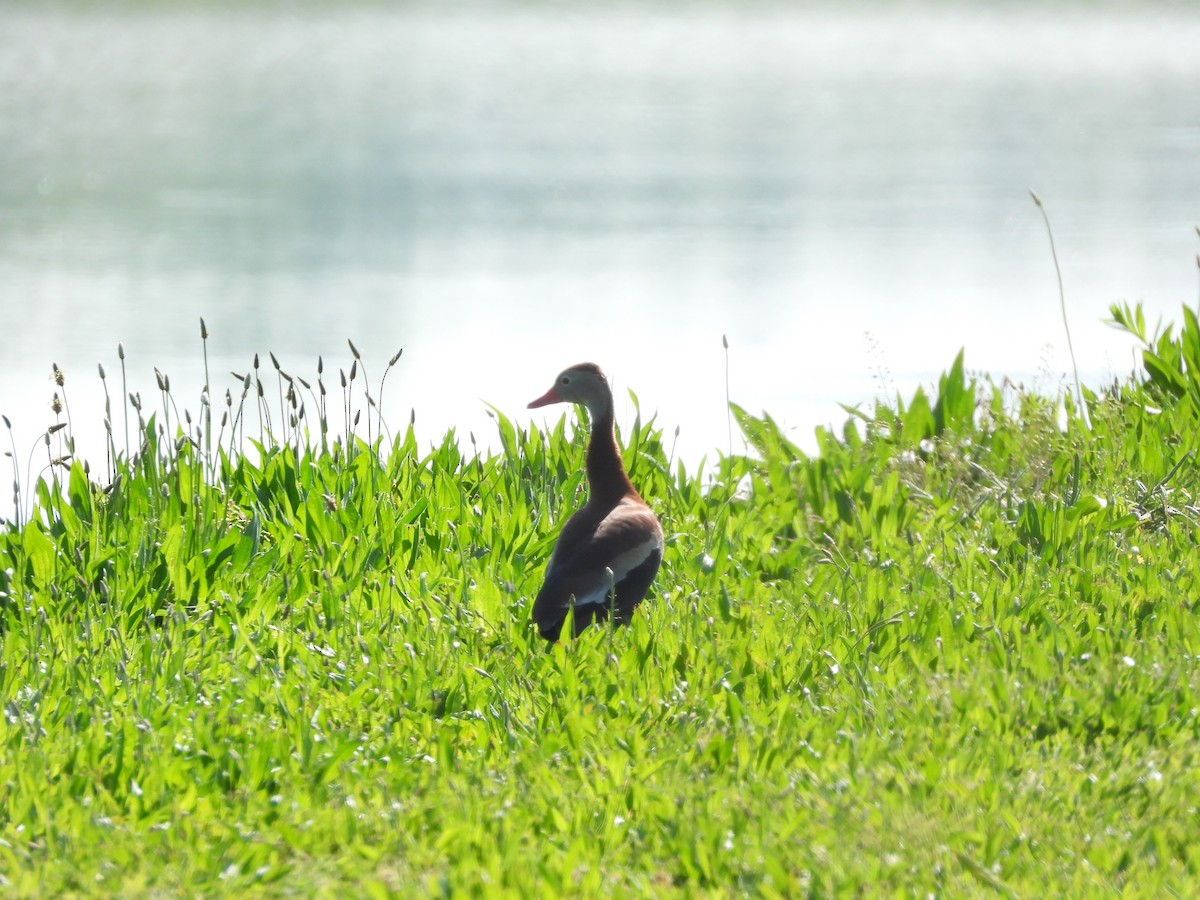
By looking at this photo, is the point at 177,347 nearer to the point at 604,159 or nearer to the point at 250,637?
the point at 250,637

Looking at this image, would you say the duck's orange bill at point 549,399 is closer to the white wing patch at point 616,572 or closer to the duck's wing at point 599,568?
the duck's wing at point 599,568

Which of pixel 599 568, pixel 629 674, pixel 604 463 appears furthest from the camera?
pixel 604 463

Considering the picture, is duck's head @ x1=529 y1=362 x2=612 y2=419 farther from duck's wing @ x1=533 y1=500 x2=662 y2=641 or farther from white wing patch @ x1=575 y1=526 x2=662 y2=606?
white wing patch @ x1=575 y1=526 x2=662 y2=606

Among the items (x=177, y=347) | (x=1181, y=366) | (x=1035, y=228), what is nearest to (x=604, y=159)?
(x=1035, y=228)

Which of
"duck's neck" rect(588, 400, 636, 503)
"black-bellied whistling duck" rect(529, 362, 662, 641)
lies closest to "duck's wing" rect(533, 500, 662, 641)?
"black-bellied whistling duck" rect(529, 362, 662, 641)

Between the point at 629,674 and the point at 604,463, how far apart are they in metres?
0.88

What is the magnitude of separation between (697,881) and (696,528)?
240 cm

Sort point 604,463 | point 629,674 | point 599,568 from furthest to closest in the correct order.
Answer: point 604,463
point 599,568
point 629,674

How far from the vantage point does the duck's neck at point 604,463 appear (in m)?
4.64

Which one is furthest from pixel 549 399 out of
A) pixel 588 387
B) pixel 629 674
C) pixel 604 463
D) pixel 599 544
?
pixel 629 674

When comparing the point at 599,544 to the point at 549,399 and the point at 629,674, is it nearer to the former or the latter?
the point at 629,674

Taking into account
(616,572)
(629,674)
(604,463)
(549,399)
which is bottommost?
(629,674)

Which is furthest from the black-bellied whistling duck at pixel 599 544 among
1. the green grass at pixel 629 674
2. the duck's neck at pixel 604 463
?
the green grass at pixel 629 674

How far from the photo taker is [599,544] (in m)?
4.25
